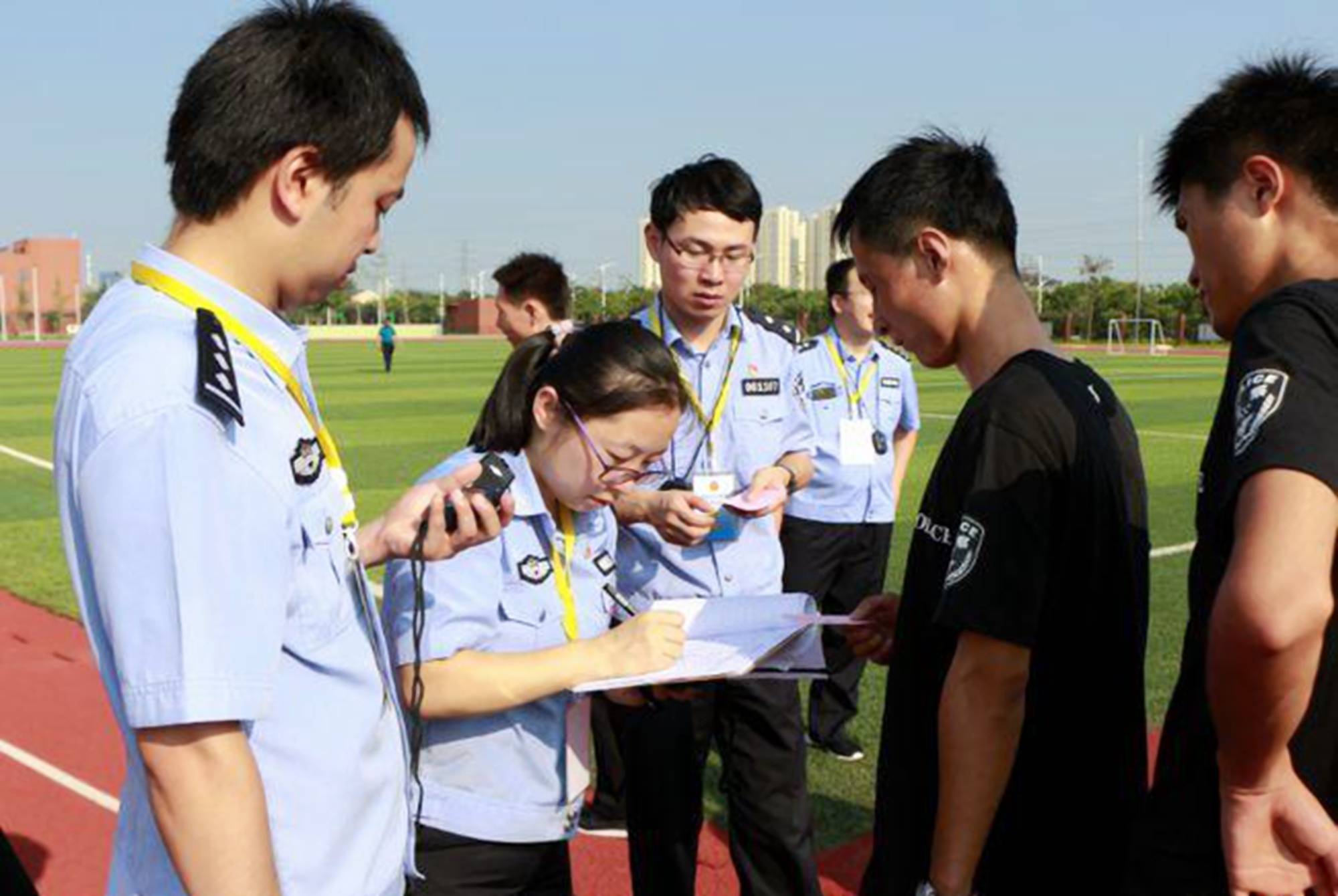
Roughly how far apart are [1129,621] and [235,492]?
1479mm

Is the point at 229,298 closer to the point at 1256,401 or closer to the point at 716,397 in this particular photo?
the point at 1256,401

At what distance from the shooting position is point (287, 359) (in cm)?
167

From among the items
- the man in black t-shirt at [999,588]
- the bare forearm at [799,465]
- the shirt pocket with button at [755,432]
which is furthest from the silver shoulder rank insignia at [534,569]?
the bare forearm at [799,465]

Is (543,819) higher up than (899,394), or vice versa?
(899,394)

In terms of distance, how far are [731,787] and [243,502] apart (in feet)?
8.59

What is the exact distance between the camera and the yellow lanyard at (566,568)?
2623 mm

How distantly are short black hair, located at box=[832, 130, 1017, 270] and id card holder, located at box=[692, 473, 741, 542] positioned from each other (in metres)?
1.57

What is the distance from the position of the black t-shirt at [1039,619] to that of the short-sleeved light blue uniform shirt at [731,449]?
165 centimetres

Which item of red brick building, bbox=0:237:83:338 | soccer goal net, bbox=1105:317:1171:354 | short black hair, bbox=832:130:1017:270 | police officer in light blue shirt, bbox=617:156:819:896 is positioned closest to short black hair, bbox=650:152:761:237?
police officer in light blue shirt, bbox=617:156:819:896

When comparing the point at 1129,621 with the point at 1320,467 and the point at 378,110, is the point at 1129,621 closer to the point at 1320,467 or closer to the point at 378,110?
the point at 1320,467

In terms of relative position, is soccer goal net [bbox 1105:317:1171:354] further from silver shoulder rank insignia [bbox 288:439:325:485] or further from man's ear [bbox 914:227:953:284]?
silver shoulder rank insignia [bbox 288:439:325:485]

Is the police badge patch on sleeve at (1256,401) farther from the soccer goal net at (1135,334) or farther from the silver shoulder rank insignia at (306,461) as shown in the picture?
the soccer goal net at (1135,334)

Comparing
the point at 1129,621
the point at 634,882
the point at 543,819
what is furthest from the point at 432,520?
the point at 634,882

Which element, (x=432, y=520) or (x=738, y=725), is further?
(x=738, y=725)
